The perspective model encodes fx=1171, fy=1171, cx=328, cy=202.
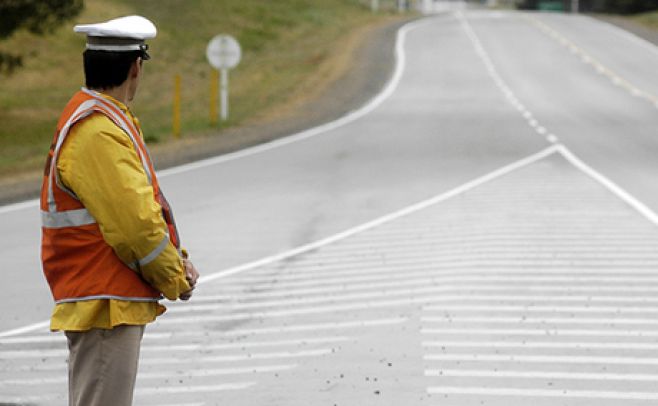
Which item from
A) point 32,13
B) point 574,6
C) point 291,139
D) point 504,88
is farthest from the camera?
point 574,6

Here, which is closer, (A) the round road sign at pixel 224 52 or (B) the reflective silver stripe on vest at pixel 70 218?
(B) the reflective silver stripe on vest at pixel 70 218

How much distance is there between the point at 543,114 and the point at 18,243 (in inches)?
758

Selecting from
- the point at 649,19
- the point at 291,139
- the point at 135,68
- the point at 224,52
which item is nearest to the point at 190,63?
the point at 224,52

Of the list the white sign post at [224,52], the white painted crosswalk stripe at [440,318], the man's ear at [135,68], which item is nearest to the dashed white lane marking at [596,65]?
the white sign post at [224,52]

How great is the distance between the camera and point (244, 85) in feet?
131

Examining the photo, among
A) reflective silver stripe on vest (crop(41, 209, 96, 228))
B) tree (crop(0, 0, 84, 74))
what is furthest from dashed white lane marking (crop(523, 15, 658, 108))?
reflective silver stripe on vest (crop(41, 209, 96, 228))

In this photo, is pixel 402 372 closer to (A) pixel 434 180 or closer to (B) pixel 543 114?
(A) pixel 434 180

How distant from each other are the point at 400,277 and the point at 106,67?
6607 millimetres

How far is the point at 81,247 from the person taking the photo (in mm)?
4094

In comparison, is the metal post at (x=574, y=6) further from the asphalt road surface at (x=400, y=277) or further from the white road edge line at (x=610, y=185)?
the white road edge line at (x=610, y=185)

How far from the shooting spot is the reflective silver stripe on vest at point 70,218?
13.4ft

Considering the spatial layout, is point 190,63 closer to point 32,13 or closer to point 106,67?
point 32,13

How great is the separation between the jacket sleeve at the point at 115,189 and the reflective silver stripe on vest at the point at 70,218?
0.14 ft

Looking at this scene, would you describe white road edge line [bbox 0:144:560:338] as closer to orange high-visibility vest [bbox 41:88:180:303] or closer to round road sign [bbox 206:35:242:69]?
orange high-visibility vest [bbox 41:88:180:303]
